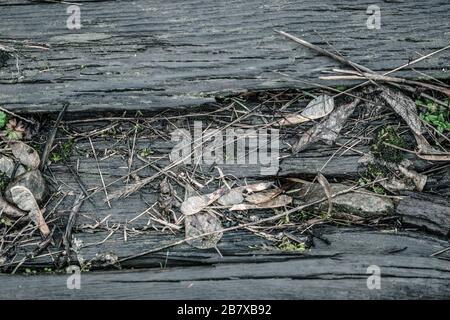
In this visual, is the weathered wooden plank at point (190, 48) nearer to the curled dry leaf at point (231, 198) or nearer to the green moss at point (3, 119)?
the green moss at point (3, 119)

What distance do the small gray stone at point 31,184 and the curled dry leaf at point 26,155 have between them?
0.08 metres

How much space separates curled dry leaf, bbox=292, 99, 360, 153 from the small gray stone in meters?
1.86

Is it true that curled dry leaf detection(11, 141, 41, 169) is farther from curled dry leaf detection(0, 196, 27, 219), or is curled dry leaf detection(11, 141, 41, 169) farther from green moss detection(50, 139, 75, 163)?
curled dry leaf detection(0, 196, 27, 219)

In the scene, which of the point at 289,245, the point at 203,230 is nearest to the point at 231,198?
the point at 203,230

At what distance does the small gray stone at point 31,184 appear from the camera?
3.27m

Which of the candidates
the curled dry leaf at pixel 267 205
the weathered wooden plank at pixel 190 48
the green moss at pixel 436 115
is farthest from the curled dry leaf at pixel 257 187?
the green moss at pixel 436 115

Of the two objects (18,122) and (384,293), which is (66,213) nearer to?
(18,122)

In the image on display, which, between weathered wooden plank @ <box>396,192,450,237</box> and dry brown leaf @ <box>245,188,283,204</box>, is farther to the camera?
dry brown leaf @ <box>245,188,283,204</box>

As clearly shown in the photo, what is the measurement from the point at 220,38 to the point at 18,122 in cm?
165

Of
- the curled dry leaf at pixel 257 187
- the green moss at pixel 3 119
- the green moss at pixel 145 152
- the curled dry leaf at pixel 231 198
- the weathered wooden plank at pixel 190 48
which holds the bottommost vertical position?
the curled dry leaf at pixel 231 198

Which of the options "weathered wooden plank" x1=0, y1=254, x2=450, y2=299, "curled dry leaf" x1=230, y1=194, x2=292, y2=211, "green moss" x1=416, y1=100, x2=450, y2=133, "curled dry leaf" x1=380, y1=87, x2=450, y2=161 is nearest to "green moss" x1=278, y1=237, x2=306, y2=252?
"weathered wooden plank" x1=0, y1=254, x2=450, y2=299

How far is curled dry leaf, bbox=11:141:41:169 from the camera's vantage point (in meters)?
3.36

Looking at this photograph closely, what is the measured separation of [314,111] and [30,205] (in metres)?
2.17
